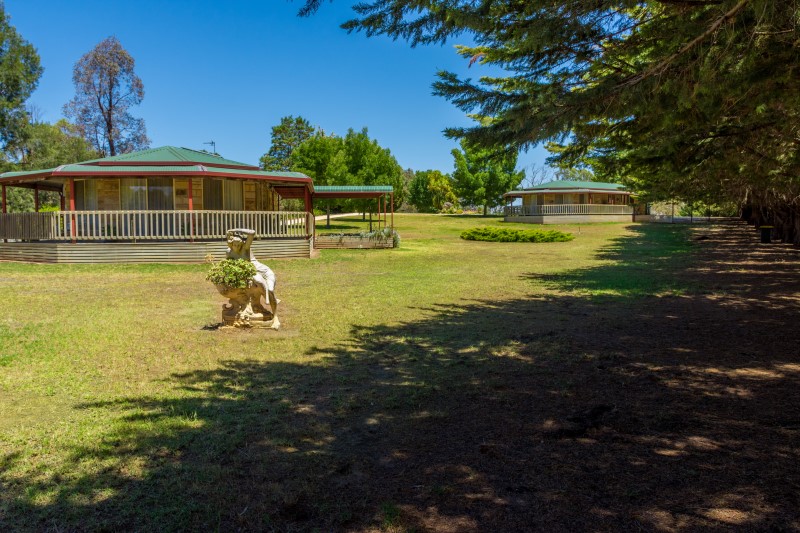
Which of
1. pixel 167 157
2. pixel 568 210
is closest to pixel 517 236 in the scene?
pixel 167 157

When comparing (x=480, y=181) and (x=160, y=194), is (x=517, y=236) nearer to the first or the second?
(x=160, y=194)

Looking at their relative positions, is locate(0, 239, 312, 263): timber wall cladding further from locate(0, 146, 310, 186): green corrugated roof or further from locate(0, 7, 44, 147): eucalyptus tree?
locate(0, 7, 44, 147): eucalyptus tree

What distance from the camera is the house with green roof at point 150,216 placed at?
727 inches

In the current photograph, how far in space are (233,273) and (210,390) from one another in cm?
269

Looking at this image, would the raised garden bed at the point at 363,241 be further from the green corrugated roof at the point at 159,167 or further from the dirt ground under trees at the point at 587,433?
the dirt ground under trees at the point at 587,433

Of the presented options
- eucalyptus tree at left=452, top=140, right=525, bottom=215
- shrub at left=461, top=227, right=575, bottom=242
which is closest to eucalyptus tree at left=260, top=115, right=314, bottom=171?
eucalyptus tree at left=452, top=140, right=525, bottom=215

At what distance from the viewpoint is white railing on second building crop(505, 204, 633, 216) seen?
49.0 m

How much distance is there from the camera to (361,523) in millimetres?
2936

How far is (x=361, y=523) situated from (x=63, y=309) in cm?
885

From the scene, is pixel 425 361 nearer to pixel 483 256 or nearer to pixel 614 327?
pixel 614 327

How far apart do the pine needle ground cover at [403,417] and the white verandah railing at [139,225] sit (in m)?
9.49

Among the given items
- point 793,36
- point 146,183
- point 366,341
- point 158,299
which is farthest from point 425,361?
point 146,183

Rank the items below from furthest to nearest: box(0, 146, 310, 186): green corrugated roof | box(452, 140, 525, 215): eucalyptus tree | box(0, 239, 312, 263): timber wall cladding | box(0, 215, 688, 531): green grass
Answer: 1. box(452, 140, 525, 215): eucalyptus tree
2. box(0, 146, 310, 186): green corrugated roof
3. box(0, 239, 312, 263): timber wall cladding
4. box(0, 215, 688, 531): green grass

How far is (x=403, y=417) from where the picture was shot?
14.9ft
